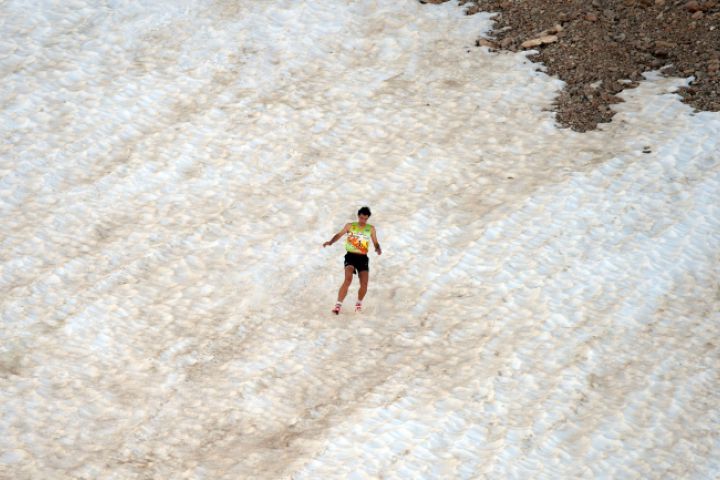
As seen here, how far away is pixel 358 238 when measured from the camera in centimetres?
1519

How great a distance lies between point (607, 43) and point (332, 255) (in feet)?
32.4

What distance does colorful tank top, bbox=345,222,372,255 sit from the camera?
49.8ft

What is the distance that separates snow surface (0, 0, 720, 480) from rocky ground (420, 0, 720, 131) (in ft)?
1.92

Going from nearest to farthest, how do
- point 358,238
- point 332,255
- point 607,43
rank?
1. point 358,238
2. point 332,255
3. point 607,43

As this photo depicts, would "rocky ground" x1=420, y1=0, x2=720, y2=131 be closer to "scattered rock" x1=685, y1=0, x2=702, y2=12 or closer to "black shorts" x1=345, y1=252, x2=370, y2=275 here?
"scattered rock" x1=685, y1=0, x2=702, y2=12

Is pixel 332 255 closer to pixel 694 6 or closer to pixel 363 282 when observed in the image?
pixel 363 282

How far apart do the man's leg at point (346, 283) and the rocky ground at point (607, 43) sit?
306 inches

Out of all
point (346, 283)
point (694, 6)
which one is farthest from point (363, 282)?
point (694, 6)

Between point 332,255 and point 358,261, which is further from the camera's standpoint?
point 332,255

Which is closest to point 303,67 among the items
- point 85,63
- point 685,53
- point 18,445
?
point 85,63

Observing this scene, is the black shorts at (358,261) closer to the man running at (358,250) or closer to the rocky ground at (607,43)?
the man running at (358,250)

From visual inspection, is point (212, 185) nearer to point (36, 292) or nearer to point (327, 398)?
point (36, 292)

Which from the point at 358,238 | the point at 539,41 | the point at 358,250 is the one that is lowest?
the point at 358,250

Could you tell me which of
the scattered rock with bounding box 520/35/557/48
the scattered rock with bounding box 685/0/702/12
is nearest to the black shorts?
the scattered rock with bounding box 520/35/557/48
